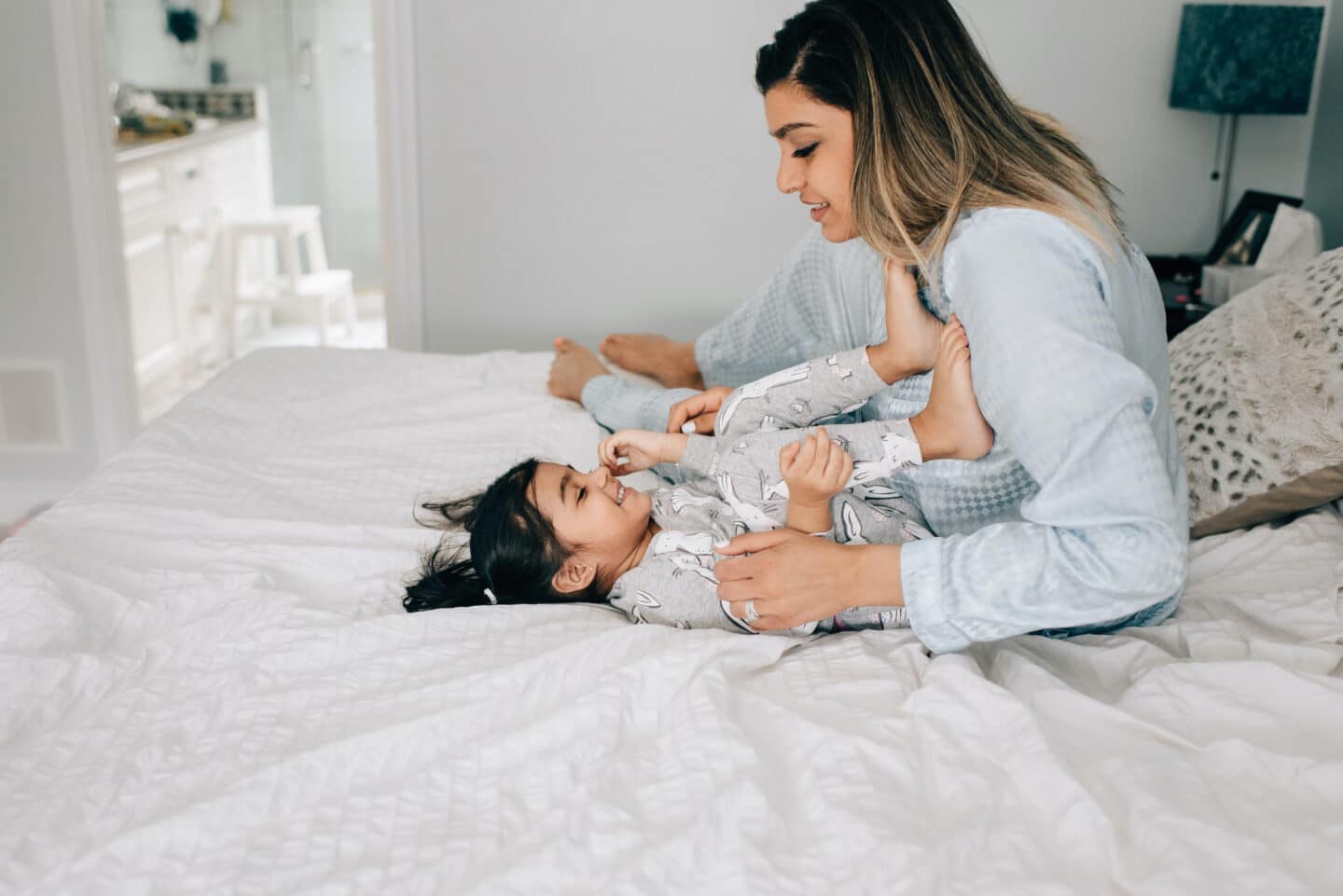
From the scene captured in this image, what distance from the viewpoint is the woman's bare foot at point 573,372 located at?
2.10 meters

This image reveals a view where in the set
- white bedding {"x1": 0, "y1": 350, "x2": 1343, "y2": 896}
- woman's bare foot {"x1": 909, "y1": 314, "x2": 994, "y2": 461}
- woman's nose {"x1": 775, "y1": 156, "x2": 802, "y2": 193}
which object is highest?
woman's nose {"x1": 775, "y1": 156, "x2": 802, "y2": 193}

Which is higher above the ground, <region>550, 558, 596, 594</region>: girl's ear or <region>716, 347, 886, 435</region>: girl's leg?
<region>716, 347, 886, 435</region>: girl's leg

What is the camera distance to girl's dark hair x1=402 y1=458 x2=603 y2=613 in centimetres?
145

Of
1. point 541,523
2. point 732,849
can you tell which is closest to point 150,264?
point 541,523

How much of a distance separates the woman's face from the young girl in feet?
0.39

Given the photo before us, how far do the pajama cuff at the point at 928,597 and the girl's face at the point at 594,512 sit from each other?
439 millimetres

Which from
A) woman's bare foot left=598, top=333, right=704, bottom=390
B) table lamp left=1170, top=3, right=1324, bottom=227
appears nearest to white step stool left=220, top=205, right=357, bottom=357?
woman's bare foot left=598, top=333, right=704, bottom=390

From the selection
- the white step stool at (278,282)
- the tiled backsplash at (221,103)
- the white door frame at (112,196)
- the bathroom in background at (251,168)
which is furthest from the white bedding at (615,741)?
the tiled backsplash at (221,103)

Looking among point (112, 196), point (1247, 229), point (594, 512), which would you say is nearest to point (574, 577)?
point (594, 512)

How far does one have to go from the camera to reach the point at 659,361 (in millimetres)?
2344

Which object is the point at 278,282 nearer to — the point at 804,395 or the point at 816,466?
the point at 804,395

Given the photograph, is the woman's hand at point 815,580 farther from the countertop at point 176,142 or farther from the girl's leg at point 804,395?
the countertop at point 176,142

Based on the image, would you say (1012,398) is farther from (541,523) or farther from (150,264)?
(150,264)

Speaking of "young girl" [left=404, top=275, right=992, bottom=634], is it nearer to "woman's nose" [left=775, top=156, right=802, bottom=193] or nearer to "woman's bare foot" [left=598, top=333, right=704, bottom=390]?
"woman's nose" [left=775, top=156, right=802, bottom=193]
